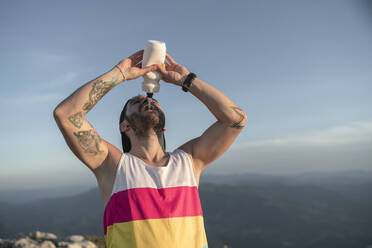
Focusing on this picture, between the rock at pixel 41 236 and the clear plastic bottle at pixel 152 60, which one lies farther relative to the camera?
the rock at pixel 41 236

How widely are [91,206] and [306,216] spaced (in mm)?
69909

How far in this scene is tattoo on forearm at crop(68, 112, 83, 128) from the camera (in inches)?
101

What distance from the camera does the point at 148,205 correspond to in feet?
7.95

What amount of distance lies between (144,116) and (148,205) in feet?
3.10

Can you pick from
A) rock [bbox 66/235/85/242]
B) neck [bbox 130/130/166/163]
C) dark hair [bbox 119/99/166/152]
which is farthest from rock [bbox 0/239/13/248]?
neck [bbox 130/130/166/163]

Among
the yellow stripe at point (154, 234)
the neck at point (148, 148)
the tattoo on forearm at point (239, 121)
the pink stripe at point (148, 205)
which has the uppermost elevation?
the tattoo on forearm at point (239, 121)

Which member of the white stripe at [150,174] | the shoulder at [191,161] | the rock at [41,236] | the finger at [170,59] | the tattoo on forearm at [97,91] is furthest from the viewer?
the rock at [41,236]

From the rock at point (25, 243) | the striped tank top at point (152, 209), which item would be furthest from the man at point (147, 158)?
the rock at point (25, 243)

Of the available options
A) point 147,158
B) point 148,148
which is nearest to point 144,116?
point 148,148

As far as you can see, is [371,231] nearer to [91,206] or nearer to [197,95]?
[91,206]

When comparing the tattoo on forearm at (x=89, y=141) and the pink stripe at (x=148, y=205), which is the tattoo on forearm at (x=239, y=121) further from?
the tattoo on forearm at (x=89, y=141)

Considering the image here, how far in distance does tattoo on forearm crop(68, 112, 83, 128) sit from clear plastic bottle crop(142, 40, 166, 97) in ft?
2.50

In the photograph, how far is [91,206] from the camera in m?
93.0

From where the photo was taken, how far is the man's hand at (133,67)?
292 cm
